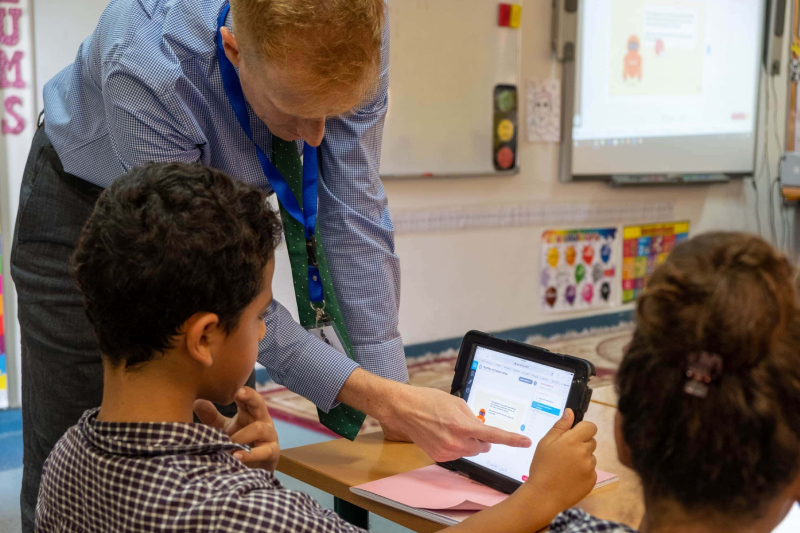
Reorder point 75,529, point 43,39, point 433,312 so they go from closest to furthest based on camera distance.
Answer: point 75,529, point 43,39, point 433,312

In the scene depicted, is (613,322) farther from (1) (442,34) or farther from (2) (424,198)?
(1) (442,34)

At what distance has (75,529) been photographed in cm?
79

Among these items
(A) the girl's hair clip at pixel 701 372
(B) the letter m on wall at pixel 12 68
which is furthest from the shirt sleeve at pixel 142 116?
(B) the letter m on wall at pixel 12 68

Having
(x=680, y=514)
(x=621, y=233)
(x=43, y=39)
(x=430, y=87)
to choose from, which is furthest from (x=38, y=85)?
(x=621, y=233)

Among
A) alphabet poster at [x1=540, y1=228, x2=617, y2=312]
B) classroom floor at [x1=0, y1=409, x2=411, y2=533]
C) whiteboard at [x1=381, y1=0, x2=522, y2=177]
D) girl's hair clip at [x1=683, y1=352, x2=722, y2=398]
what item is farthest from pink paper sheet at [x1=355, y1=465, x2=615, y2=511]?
alphabet poster at [x1=540, y1=228, x2=617, y2=312]

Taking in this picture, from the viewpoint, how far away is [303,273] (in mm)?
1236

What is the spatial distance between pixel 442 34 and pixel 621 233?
4.99 feet

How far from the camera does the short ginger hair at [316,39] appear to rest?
38.2 inches

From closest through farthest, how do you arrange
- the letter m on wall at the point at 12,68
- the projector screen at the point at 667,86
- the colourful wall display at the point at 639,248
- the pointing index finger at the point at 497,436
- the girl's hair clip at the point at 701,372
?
the girl's hair clip at the point at 701,372 < the pointing index finger at the point at 497,436 < the letter m on wall at the point at 12,68 < the projector screen at the point at 667,86 < the colourful wall display at the point at 639,248

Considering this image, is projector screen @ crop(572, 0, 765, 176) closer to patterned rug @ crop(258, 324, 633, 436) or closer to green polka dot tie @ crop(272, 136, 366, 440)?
patterned rug @ crop(258, 324, 633, 436)

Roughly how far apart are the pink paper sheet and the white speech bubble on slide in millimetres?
3387

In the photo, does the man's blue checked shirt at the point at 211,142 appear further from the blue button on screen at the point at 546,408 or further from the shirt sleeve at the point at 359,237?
the blue button on screen at the point at 546,408

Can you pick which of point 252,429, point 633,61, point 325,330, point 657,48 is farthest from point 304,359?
point 657,48

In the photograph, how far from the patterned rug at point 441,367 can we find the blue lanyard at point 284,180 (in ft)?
3.96
